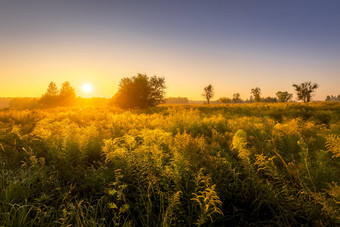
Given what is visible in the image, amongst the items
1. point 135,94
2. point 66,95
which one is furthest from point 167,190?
point 66,95

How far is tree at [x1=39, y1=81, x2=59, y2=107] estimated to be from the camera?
1752 inches

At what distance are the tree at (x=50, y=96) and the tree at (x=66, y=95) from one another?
1.46m

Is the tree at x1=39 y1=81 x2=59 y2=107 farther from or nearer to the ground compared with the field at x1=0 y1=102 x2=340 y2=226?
farther from the ground

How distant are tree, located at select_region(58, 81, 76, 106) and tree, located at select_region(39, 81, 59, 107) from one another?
1455mm

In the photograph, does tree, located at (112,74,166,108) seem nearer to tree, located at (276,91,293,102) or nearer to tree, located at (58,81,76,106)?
tree, located at (58,81,76,106)

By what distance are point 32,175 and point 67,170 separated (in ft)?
1.99

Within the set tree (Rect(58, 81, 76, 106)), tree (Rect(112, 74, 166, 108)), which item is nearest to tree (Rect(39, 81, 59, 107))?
tree (Rect(58, 81, 76, 106))

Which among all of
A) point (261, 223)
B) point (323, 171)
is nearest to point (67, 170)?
point (261, 223)

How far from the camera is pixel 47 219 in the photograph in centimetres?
228

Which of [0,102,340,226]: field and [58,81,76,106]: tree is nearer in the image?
[0,102,340,226]: field

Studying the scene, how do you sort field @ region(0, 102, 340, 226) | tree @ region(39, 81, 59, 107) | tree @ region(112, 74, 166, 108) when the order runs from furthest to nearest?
tree @ region(39, 81, 59, 107), tree @ region(112, 74, 166, 108), field @ region(0, 102, 340, 226)

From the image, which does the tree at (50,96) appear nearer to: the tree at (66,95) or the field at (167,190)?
the tree at (66,95)

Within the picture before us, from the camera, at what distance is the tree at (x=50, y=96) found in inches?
1752

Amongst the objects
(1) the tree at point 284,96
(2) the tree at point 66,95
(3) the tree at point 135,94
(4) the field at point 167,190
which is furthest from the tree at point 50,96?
(1) the tree at point 284,96
